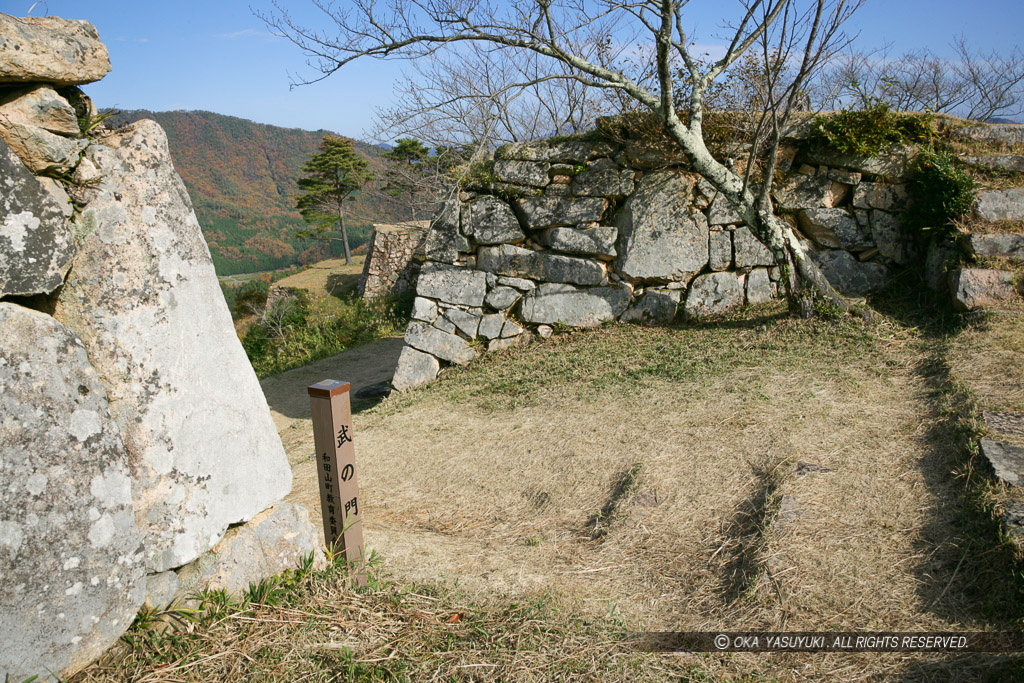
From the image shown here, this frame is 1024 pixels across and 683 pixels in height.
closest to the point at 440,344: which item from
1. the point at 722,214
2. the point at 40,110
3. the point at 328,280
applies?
the point at 722,214

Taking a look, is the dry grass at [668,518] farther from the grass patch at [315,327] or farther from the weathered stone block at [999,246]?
the grass patch at [315,327]

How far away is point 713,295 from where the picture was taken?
706cm

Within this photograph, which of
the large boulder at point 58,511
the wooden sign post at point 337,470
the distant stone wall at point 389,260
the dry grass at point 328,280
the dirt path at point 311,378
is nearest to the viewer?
the large boulder at point 58,511

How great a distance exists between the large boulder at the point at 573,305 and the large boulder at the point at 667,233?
0.41 meters

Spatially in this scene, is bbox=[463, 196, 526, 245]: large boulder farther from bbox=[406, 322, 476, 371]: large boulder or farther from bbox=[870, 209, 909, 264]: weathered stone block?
bbox=[870, 209, 909, 264]: weathered stone block

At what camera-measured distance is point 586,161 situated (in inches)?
287

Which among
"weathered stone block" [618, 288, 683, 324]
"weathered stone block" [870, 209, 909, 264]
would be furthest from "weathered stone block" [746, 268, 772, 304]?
"weathered stone block" [870, 209, 909, 264]

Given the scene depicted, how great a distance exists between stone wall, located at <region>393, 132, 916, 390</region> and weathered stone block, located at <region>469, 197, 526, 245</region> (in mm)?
12

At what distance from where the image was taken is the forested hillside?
3347 centimetres

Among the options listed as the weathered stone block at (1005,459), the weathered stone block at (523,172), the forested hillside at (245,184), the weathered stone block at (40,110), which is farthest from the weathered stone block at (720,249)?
the forested hillside at (245,184)

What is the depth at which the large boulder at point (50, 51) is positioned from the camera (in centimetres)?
208

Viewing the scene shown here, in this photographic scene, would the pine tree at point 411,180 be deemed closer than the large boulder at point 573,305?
No

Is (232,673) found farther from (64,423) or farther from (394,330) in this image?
(394,330)

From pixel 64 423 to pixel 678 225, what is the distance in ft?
20.5
